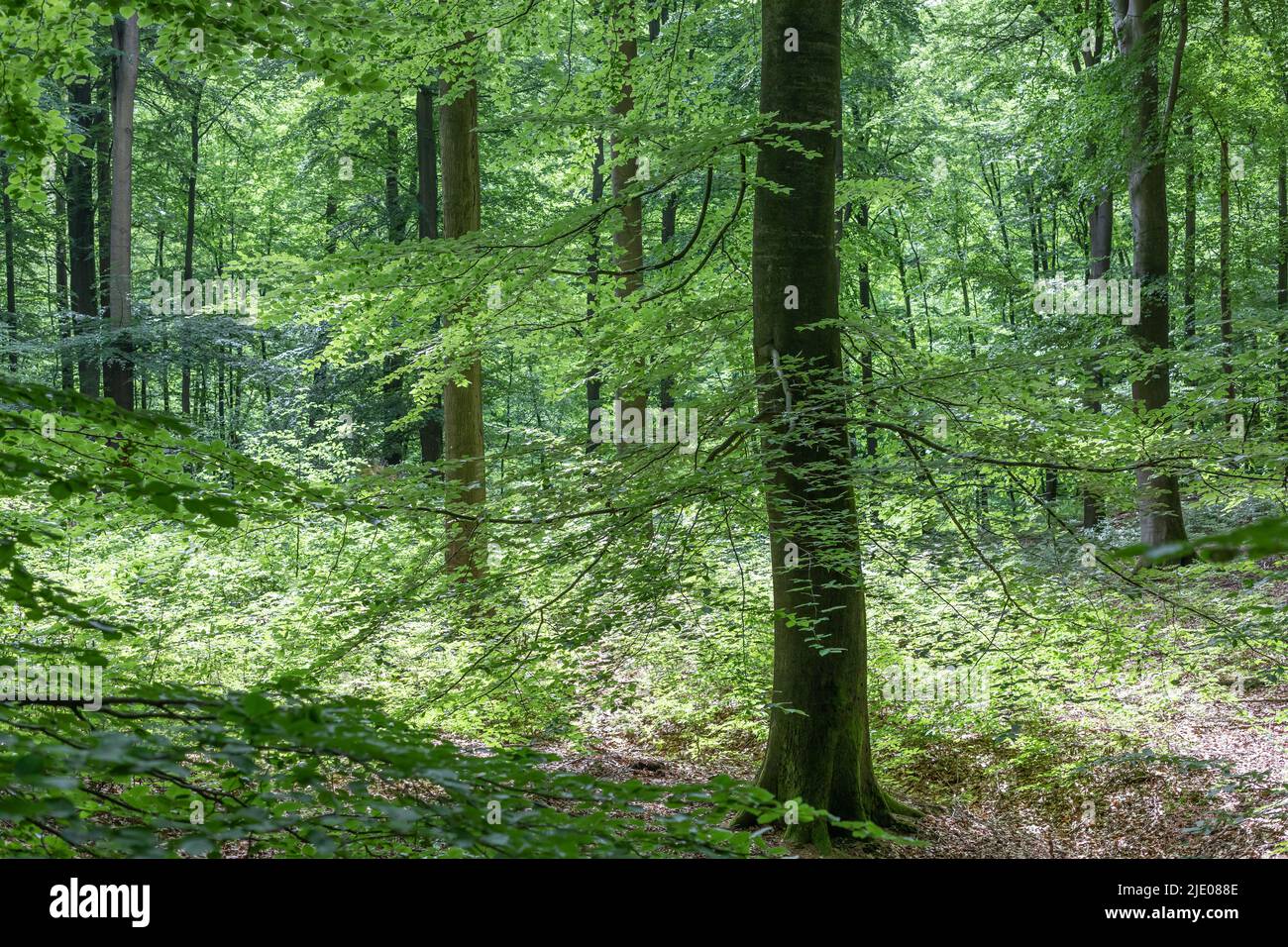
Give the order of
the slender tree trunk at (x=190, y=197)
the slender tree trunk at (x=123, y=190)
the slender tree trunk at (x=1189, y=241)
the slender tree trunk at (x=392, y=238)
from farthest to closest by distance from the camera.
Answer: the slender tree trunk at (x=392, y=238) → the slender tree trunk at (x=190, y=197) → the slender tree trunk at (x=123, y=190) → the slender tree trunk at (x=1189, y=241)

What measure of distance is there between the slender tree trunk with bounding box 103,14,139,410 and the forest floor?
1127 centimetres

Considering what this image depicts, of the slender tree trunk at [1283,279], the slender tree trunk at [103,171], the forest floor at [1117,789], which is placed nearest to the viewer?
the forest floor at [1117,789]

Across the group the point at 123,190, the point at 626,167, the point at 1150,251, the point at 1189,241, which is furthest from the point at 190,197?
the point at 1189,241

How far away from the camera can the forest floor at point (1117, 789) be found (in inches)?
237

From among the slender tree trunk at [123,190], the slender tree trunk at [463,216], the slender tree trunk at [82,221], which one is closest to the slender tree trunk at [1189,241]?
the slender tree trunk at [463,216]

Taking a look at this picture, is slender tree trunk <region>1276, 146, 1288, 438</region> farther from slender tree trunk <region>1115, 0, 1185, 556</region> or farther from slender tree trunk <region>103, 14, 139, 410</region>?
slender tree trunk <region>103, 14, 139, 410</region>

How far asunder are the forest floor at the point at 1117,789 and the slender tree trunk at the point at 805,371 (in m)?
0.57

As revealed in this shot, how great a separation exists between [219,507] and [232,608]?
4504mm

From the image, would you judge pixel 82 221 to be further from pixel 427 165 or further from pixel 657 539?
pixel 657 539

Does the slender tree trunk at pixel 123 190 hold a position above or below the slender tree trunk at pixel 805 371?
above

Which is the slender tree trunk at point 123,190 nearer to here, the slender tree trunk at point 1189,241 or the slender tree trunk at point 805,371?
the slender tree trunk at point 805,371

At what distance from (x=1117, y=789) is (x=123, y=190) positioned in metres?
16.0

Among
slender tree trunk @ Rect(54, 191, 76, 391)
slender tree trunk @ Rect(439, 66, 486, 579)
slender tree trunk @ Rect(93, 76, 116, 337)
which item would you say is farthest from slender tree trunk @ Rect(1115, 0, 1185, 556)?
slender tree trunk @ Rect(93, 76, 116, 337)

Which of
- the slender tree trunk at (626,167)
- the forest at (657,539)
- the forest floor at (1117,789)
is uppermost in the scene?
the slender tree trunk at (626,167)
